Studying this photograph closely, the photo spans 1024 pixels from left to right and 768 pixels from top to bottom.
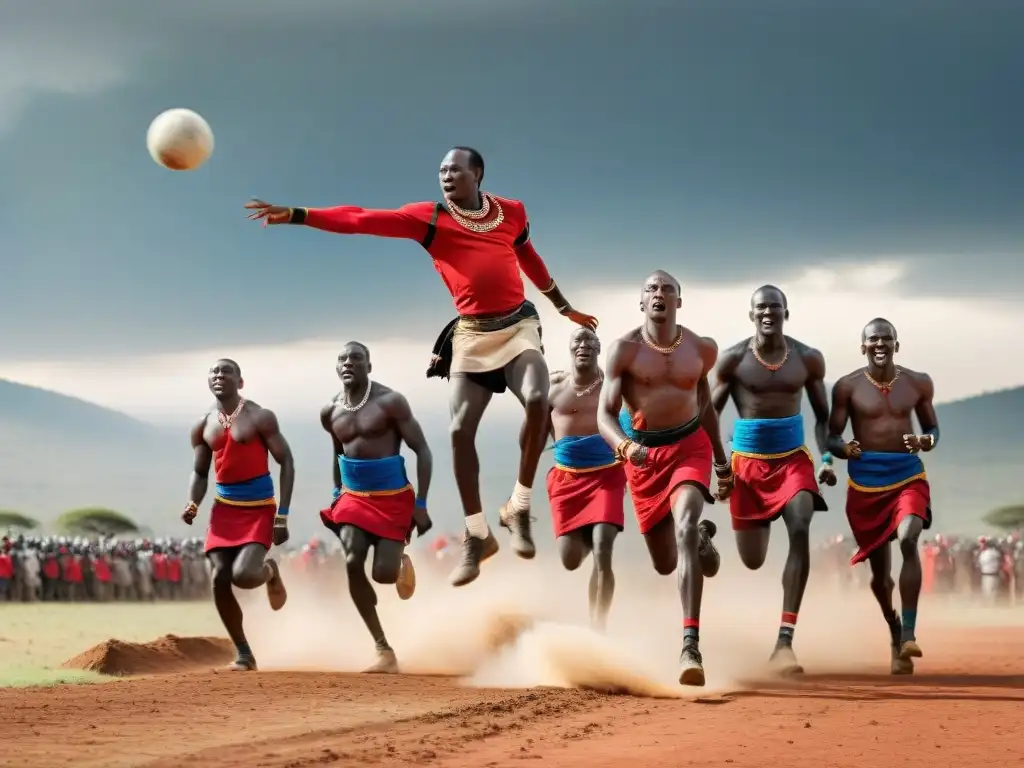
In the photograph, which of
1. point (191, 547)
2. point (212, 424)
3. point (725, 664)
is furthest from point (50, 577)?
point (725, 664)

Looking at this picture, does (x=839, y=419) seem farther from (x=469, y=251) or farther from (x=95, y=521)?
(x=95, y=521)

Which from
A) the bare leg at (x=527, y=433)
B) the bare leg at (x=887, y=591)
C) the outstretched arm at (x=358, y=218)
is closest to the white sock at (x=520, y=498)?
the bare leg at (x=527, y=433)

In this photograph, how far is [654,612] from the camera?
71.2 ft

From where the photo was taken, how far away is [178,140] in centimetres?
1302

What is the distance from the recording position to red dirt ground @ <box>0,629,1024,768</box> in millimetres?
8859

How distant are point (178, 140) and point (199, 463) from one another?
4377mm

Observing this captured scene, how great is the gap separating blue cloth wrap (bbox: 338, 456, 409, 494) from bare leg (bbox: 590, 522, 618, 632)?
7.21 feet

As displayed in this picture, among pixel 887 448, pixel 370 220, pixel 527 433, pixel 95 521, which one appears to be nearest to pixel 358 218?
pixel 370 220

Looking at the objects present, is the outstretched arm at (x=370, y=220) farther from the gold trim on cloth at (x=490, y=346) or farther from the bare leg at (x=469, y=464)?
the bare leg at (x=469, y=464)

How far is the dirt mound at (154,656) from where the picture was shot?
58.3 ft

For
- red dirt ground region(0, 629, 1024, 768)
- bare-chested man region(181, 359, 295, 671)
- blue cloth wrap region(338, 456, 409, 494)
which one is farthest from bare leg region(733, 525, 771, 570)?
bare-chested man region(181, 359, 295, 671)

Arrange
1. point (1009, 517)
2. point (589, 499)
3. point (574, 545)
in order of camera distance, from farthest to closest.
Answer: point (1009, 517) → point (574, 545) → point (589, 499)

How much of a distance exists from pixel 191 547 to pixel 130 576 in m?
8.44

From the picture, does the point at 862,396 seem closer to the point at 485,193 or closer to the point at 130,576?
the point at 485,193
